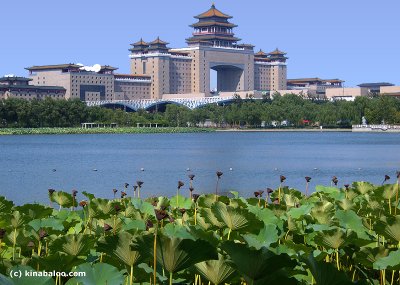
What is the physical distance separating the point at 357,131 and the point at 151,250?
9790cm

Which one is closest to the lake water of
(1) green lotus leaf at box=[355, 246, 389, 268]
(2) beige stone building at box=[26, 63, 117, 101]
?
(1) green lotus leaf at box=[355, 246, 389, 268]

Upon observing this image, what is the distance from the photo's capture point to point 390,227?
5.12 metres

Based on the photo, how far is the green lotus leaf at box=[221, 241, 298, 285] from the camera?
3.70 m

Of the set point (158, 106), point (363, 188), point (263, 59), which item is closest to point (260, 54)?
point (263, 59)

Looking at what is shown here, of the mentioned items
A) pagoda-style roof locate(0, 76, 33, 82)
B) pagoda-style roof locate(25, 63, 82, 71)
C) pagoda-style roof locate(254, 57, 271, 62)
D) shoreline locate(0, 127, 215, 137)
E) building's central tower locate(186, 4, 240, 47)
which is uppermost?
building's central tower locate(186, 4, 240, 47)

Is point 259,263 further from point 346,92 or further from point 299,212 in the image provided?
point 346,92

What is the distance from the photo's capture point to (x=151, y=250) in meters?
3.98

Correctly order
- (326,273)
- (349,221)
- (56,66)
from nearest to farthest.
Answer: (326,273), (349,221), (56,66)

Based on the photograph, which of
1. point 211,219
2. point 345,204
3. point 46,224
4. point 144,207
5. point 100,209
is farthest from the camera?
point 345,204

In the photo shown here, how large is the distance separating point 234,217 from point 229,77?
137 meters

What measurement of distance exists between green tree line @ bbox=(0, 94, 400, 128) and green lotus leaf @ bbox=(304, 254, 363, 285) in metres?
83.4

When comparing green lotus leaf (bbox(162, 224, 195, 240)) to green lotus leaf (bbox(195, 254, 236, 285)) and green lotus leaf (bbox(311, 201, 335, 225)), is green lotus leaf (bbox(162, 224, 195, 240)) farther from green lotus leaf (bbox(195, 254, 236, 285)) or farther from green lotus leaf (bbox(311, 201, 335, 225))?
green lotus leaf (bbox(311, 201, 335, 225))

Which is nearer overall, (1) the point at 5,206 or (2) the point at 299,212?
(2) the point at 299,212

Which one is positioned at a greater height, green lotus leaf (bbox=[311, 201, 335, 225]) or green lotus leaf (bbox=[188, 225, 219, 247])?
green lotus leaf (bbox=[188, 225, 219, 247])
